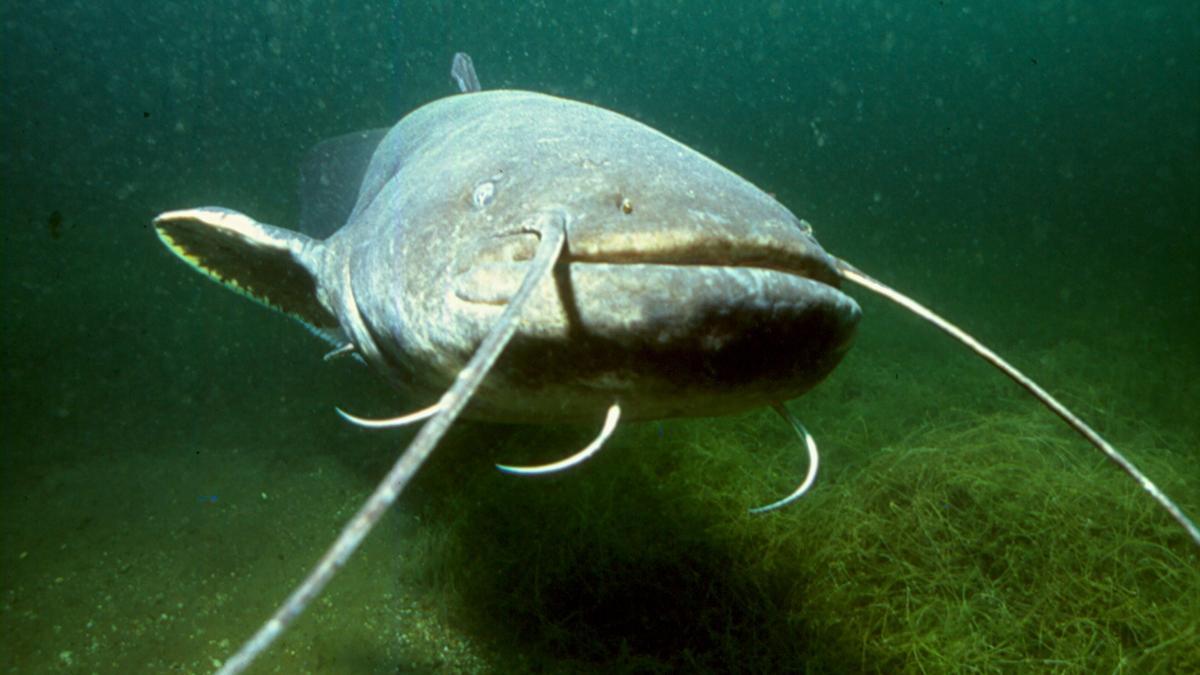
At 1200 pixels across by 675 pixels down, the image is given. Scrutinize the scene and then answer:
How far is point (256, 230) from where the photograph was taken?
270 centimetres

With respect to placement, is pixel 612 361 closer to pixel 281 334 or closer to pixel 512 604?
pixel 512 604

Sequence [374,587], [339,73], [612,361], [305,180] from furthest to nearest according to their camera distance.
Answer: [339,73]
[305,180]
[374,587]
[612,361]

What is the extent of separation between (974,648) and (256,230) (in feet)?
12.6

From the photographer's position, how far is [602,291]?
44.9 inches

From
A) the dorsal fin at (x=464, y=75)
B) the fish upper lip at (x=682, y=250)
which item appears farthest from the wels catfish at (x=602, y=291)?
the dorsal fin at (x=464, y=75)

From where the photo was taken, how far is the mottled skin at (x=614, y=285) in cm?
116

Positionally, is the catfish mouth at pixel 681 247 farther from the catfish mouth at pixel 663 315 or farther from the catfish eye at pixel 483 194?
the catfish eye at pixel 483 194

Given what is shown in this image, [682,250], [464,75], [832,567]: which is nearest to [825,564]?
[832,567]

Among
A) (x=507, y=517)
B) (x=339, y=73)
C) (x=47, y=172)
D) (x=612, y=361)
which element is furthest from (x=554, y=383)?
(x=339, y=73)

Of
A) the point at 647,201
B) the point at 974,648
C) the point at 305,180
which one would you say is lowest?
the point at 974,648

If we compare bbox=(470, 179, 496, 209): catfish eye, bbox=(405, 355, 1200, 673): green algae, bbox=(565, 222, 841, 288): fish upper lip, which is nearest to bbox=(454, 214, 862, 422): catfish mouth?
bbox=(565, 222, 841, 288): fish upper lip

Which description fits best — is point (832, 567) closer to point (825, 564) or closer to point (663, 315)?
point (825, 564)

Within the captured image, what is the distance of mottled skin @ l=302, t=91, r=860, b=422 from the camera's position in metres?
1.16

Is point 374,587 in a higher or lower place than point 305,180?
lower
